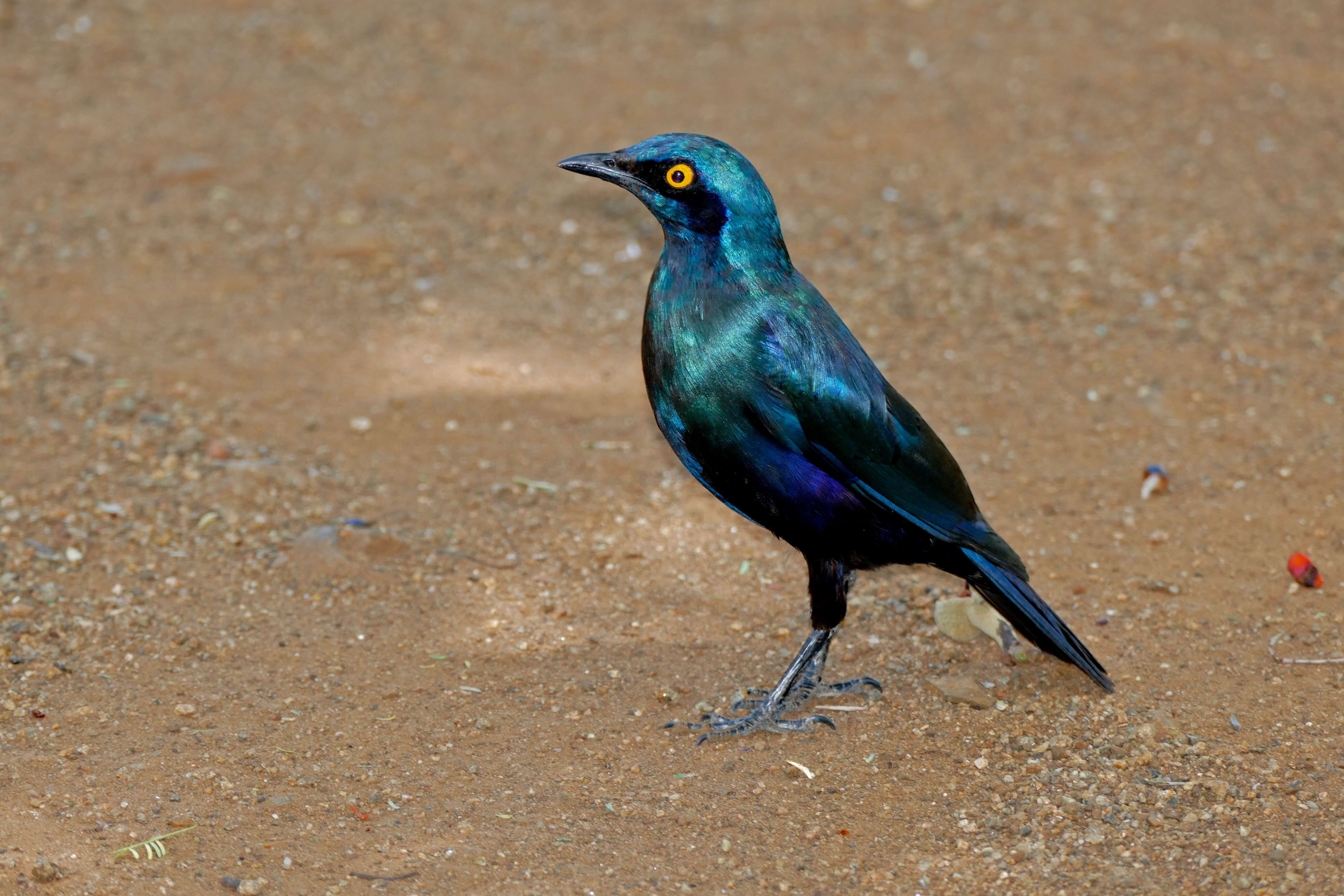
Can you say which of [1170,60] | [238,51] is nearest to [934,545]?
[1170,60]

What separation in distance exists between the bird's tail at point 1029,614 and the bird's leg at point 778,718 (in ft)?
1.54

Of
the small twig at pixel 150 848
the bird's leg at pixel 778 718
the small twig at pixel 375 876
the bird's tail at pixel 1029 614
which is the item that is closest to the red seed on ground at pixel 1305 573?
the bird's tail at pixel 1029 614

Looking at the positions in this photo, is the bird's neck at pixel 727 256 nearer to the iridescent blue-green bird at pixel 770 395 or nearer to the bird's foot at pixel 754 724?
the iridescent blue-green bird at pixel 770 395

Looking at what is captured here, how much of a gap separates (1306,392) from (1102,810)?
2.89m

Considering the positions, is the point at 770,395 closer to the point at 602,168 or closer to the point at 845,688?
the point at 602,168

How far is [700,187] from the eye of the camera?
356 centimetres

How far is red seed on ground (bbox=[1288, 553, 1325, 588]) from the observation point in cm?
451

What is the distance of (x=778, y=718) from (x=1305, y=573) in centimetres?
185

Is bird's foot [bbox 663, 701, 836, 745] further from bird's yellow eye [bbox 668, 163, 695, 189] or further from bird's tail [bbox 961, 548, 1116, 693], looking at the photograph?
bird's yellow eye [bbox 668, 163, 695, 189]

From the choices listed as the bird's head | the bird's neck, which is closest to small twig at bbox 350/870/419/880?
the bird's neck

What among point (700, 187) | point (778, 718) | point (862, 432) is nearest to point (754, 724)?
point (778, 718)

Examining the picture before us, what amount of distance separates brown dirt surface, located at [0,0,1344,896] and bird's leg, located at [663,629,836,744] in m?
0.05

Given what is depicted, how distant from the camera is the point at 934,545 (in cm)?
387

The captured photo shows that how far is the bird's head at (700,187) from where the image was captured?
11.6 feet
